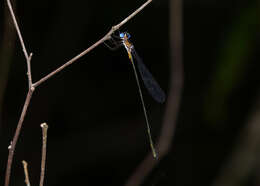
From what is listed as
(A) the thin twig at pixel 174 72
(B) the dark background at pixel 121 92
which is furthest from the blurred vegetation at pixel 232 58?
(A) the thin twig at pixel 174 72

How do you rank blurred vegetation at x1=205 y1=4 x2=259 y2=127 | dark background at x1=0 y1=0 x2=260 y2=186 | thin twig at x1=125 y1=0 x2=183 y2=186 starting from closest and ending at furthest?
thin twig at x1=125 y1=0 x2=183 y2=186, blurred vegetation at x1=205 y1=4 x2=259 y2=127, dark background at x1=0 y1=0 x2=260 y2=186

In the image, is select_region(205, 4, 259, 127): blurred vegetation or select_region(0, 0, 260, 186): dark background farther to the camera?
select_region(0, 0, 260, 186): dark background

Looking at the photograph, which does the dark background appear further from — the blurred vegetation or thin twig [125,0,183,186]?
thin twig [125,0,183,186]

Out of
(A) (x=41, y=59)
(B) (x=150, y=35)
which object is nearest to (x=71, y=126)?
(A) (x=41, y=59)

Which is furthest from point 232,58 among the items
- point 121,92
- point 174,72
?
point 121,92

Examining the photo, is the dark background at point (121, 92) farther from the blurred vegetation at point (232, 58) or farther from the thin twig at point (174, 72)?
the thin twig at point (174, 72)

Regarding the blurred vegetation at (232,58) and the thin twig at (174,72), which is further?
the blurred vegetation at (232,58)

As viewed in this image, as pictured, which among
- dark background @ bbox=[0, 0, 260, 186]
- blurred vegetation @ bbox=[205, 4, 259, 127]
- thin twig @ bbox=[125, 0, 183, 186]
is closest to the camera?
thin twig @ bbox=[125, 0, 183, 186]

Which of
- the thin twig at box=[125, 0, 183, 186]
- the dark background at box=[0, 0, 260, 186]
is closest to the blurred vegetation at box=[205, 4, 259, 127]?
the dark background at box=[0, 0, 260, 186]
